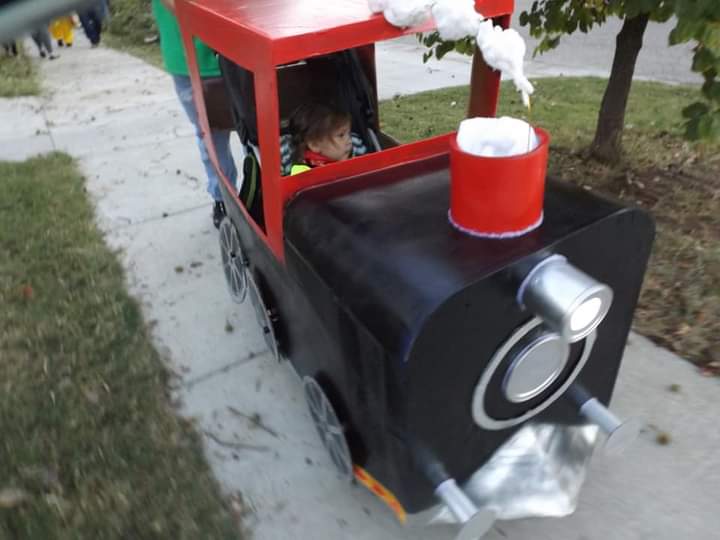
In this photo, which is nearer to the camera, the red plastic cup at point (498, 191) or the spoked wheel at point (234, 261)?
the red plastic cup at point (498, 191)

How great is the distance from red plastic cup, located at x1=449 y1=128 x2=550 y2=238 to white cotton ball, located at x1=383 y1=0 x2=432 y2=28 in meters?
0.36

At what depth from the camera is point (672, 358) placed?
7.69 feet

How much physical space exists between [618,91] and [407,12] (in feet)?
8.37

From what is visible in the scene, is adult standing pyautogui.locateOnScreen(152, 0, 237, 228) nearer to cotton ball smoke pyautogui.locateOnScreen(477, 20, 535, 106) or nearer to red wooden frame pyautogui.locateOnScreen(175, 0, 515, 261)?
red wooden frame pyautogui.locateOnScreen(175, 0, 515, 261)

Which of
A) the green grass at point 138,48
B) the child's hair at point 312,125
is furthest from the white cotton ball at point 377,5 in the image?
the green grass at point 138,48

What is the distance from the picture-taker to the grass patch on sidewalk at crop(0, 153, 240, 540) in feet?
6.02

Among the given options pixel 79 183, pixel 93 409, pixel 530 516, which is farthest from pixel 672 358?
pixel 79 183

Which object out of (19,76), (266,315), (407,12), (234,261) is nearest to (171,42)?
(234,261)

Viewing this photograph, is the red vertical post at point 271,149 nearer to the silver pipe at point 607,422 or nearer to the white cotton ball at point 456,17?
the white cotton ball at point 456,17

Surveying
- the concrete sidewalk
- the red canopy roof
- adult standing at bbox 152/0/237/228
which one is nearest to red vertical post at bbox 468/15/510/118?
the red canopy roof

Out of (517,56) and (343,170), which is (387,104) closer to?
(343,170)

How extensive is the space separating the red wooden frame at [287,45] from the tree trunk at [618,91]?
192cm

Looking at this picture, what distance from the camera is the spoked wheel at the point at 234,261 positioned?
2.40m

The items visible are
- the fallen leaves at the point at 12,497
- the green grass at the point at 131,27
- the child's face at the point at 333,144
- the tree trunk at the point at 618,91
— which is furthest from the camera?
the green grass at the point at 131,27
